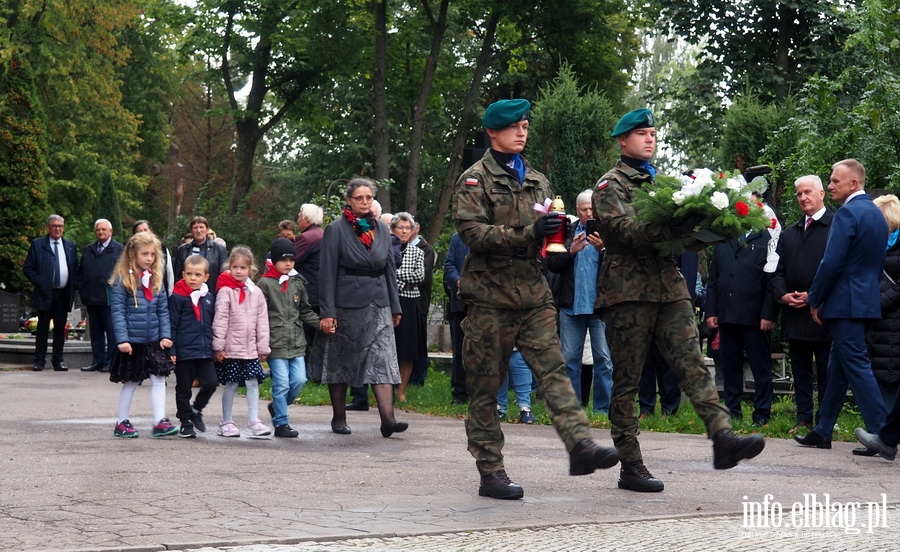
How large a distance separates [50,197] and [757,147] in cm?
3996

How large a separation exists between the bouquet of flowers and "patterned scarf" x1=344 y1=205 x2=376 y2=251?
3680 millimetres

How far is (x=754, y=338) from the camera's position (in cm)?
1123

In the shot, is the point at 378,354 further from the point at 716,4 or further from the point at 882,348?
the point at 716,4

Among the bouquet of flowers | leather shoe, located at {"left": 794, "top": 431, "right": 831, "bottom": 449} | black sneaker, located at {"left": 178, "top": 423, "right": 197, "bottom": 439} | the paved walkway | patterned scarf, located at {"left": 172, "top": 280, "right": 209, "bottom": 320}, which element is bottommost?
the paved walkway

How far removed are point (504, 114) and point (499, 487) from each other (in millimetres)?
2140

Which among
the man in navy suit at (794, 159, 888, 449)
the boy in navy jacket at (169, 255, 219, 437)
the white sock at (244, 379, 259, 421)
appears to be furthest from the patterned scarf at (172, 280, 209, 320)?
the man in navy suit at (794, 159, 888, 449)

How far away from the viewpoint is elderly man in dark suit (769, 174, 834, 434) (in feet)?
35.1

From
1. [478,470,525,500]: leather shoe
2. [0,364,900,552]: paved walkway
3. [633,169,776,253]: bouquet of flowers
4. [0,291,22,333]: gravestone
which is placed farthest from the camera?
[0,291,22,333]: gravestone

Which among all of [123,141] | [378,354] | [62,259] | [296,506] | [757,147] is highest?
[123,141]

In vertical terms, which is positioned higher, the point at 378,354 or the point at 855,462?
the point at 378,354

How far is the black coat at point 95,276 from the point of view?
58.6ft

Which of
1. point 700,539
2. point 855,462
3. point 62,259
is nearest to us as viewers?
point 700,539

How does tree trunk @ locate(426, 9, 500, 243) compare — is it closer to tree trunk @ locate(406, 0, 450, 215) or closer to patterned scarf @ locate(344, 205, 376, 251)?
tree trunk @ locate(406, 0, 450, 215)

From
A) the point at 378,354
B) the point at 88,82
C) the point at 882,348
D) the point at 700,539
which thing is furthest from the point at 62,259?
the point at 88,82
